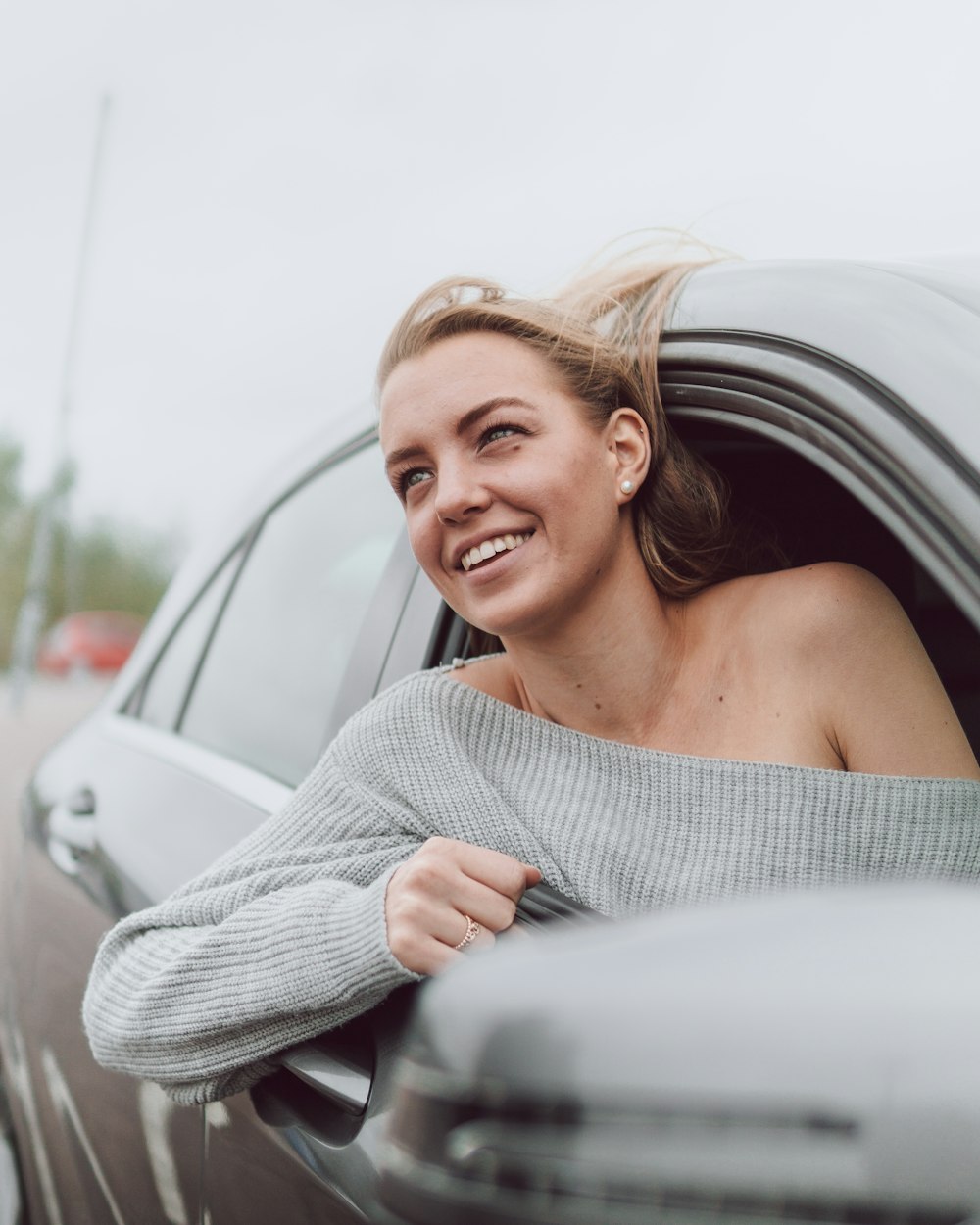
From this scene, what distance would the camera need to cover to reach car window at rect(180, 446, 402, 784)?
2.07 metres

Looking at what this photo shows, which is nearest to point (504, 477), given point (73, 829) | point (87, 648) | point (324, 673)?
point (324, 673)

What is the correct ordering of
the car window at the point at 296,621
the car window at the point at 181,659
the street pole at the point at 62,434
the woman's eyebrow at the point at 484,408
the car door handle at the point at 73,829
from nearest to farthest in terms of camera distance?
the woman's eyebrow at the point at 484,408 → the car window at the point at 296,621 → the car door handle at the point at 73,829 → the car window at the point at 181,659 → the street pole at the point at 62,434

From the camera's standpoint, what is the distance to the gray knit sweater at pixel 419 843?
1.31m

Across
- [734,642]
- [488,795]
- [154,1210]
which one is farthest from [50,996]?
[734,642]

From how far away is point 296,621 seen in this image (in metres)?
2.33

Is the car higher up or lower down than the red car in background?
higher up

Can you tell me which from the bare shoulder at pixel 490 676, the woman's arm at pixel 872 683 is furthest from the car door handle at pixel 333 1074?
the woman's arm at pixel 872 683

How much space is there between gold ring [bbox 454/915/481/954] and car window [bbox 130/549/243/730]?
5.21 ft

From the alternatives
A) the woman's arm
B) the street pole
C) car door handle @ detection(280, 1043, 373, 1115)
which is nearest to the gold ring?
car door handle @ detection(280, 1043, 373, 1115)

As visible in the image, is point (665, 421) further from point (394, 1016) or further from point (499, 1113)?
point (499, 1113)

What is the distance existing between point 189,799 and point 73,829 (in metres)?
0.40

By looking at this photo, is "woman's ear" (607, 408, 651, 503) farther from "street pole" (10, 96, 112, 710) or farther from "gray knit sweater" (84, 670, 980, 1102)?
"street pole" (10, 96, 112, 710)

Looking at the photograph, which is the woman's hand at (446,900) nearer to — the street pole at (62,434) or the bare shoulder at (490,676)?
the bare shoulder at (490,676)

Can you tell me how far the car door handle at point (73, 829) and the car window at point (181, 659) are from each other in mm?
269
